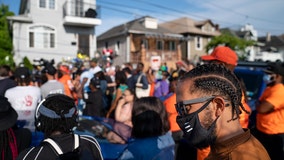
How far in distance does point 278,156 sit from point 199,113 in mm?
3104

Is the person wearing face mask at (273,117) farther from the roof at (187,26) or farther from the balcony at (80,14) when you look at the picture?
the roof at (187,26)

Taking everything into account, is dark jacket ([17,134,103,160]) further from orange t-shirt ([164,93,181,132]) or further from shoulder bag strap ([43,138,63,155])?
orange t-shirt ([164,93,181,132])

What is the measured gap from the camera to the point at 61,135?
2.37m

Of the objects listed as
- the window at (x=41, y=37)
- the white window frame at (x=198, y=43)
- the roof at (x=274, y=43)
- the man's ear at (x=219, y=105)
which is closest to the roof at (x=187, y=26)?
the white window frame at (x=198, y=43)

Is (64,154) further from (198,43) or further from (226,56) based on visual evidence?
(198,43)

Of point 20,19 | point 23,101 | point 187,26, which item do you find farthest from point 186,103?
point 187,26

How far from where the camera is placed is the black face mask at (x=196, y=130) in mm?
1587

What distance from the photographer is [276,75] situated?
4352 millimetres

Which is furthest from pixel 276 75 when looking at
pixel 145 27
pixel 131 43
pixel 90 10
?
pixel 145 27

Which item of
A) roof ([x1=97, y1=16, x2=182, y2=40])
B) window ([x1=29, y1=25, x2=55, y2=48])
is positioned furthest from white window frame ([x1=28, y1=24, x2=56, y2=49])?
roof ([x1=97, y1=16, x2=182, y2=40])

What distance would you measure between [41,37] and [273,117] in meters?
22.9

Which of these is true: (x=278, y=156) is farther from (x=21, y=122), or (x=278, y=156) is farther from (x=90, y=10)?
(x=90, y=10)

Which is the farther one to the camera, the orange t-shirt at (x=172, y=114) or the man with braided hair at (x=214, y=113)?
the orange t-shirt at (x=172, y=114)

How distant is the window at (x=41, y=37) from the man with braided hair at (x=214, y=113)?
24271mm
